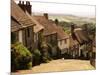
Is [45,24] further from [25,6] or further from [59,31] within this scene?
[25,6]

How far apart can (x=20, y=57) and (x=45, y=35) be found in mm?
354

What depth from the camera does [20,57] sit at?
220 cm

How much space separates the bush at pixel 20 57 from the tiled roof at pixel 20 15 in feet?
0.74

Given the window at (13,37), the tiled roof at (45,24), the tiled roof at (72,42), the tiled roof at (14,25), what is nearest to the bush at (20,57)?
the window at (13,37)

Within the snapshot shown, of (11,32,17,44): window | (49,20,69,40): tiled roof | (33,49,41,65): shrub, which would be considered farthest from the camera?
(49,20,69,40): tiled roof

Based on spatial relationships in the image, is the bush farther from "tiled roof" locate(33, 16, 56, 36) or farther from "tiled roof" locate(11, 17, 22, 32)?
"tiled roof" locate(33, 16, 56, 36)

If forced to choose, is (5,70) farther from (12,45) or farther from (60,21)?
(60,21)

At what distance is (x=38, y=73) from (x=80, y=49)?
0.57 metres

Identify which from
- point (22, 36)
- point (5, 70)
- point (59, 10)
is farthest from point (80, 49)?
point (5, 70)

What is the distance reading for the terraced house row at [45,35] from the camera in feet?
7.24

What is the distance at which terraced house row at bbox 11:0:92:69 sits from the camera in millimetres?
2207

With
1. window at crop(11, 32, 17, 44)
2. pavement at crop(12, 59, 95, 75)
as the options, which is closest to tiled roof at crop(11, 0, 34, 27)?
window at crop(11, 32, 17, 44)

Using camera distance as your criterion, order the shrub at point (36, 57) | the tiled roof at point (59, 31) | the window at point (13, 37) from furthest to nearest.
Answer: the tiled roof at point (59, 31) → the shrub at point (36, 57) → the window at point (13, 37)

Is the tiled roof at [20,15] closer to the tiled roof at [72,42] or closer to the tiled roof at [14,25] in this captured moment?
the tiled roof at [14,25]
